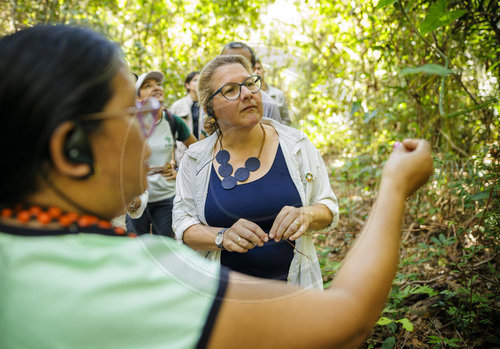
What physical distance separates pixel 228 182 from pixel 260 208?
140 mm

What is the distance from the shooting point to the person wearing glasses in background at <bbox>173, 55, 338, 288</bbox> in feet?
3.40

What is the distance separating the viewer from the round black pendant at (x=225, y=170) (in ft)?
3.51

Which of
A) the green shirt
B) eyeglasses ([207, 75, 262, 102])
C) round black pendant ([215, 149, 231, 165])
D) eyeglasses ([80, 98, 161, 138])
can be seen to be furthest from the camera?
eyeglasses ([207, 75, 262, 102])

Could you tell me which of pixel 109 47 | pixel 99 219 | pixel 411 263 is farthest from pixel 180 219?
pixel 411 263

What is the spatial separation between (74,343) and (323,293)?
40 centimetres

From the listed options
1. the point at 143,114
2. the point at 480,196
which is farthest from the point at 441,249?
the point at 143,114

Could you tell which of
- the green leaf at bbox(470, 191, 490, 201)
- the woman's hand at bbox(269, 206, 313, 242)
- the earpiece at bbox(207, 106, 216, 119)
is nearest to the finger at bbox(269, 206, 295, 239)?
the woman's hand at bbox(269, 206, 313, 242)

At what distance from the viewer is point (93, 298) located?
0.46 m

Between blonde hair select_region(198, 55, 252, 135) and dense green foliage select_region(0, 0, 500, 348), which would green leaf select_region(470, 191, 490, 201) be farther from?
blonde hair select_region(198, 55, 252, 135)

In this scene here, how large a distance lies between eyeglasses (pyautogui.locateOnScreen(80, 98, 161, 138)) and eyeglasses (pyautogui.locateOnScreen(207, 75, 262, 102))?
523mm

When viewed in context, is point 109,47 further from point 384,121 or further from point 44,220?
point 384,121

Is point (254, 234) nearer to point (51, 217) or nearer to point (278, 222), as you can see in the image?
point (278, 222)

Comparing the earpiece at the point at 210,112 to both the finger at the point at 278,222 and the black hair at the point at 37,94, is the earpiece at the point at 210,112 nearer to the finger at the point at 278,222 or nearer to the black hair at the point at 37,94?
Answer: the finger at the point at 278,222

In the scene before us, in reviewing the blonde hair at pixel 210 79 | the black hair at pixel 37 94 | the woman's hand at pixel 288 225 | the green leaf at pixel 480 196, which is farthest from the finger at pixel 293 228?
the green leaf at pixel 480 196
